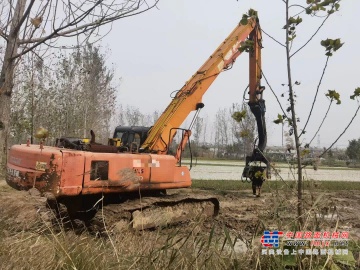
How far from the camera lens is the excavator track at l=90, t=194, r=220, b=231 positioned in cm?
720

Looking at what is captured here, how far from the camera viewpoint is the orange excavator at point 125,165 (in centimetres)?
706

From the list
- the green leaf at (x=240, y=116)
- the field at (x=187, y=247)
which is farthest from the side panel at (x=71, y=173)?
the green leaf at (x=240, y=116)

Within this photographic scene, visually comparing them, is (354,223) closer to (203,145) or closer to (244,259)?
(244,259)

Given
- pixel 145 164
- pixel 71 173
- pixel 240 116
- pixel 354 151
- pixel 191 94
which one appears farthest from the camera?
pixel 354 151

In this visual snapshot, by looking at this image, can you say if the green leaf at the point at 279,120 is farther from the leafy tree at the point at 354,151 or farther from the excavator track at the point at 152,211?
the leafy tree at the point at 354,151

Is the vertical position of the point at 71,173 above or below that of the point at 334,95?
below

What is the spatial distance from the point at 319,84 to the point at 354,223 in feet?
19.7

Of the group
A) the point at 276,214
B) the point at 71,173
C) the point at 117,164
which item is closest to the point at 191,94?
the point at 117,164

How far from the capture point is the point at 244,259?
12.7 feet

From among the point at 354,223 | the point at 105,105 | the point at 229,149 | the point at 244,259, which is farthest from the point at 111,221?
the point at 229,149

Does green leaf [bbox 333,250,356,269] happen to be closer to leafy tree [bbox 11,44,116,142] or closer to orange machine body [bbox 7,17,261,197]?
orange machine body [bbox 7,17,261,197]

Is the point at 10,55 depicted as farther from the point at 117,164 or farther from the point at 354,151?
the point at 354,151

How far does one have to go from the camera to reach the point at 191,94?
33.4 ft

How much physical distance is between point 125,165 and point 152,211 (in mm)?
1000
